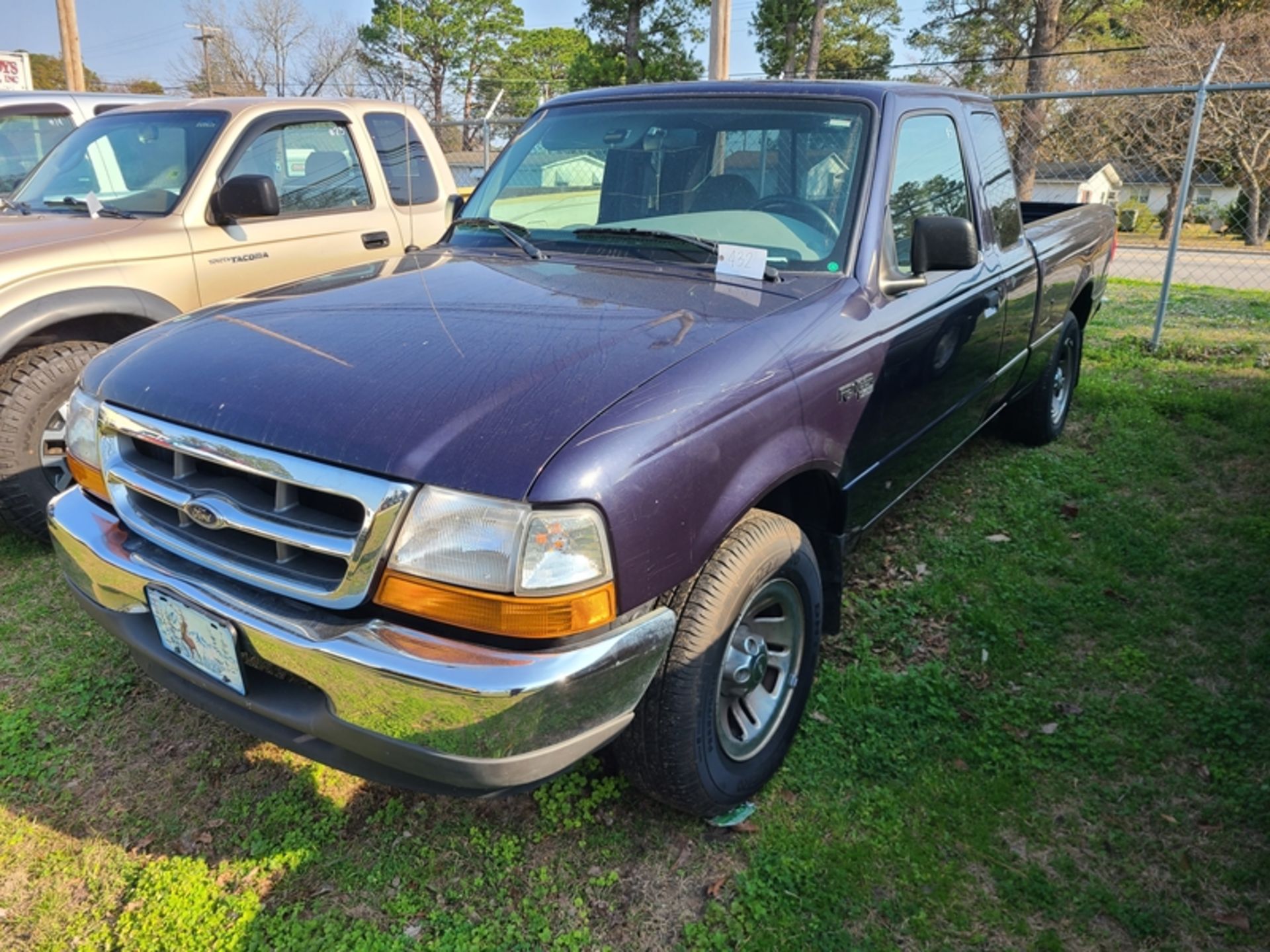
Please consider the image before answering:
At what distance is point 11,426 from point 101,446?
1.89 metres

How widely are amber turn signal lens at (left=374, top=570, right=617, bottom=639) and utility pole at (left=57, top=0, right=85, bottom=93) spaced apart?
16.6 metres

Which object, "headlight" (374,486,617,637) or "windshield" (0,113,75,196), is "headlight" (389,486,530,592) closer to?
"headlight" (374,486,617,637)

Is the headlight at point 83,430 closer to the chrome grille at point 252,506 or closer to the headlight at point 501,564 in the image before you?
the chrome grille at point 252,506

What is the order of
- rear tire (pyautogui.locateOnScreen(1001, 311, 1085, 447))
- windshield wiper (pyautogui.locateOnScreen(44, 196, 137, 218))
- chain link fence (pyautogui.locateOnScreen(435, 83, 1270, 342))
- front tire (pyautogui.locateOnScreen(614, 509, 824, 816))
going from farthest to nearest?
chain link fence (pyautogui.locateOnScreen(435, 83, 1270, 342)) < rear tire (pyautogui.locateOnScreen(1001, 311, 1085, 447)) < windshield wiper (pyautogui.locateOnScreen(44, 196, 137, 218)) < front tire (pyautogui.locateOnScreen(614, 509, 824, 816))

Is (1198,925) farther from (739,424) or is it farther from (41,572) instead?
(41,572)

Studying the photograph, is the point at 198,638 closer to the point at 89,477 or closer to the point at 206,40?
the point at 89,477

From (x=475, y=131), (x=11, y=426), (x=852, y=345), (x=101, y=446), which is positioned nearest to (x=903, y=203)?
(x=852, y=345)

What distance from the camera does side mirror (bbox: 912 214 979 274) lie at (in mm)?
2801

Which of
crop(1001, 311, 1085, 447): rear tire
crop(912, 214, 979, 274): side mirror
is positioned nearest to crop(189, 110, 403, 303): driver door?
crop(912, 214, 979, 274): side mirror

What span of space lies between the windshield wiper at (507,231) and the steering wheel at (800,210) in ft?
2.51

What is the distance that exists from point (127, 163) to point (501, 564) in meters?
4.39

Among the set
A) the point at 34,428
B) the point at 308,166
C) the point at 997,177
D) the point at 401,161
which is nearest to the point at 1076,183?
the point at 997,177

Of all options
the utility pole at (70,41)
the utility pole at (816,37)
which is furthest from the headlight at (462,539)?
the utility pole at (816,37)

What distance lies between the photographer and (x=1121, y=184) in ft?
101
